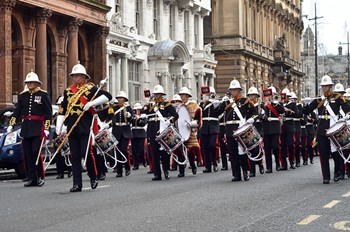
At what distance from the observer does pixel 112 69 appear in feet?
124

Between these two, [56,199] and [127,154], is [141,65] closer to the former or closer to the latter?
[127,154]

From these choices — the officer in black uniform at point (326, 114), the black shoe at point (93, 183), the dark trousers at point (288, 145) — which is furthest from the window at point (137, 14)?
the black shoe at point (93, 183)

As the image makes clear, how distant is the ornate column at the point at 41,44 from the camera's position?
30500 mm

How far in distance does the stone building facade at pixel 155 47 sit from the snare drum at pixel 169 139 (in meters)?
19.4

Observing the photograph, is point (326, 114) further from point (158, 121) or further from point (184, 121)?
point (184, 121)

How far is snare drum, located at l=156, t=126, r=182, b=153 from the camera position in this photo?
57.1ft

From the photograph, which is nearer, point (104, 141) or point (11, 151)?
point (104, 141)

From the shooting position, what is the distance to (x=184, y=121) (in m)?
19.0

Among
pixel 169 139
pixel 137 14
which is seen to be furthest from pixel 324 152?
pixel 137 14

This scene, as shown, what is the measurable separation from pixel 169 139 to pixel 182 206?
6074 millimetres

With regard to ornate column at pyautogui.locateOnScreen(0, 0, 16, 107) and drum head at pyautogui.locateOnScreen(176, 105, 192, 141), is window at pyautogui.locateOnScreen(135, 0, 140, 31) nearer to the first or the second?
ornate column at pyautogui.locateOnScreen(0, 0, 16, 107)

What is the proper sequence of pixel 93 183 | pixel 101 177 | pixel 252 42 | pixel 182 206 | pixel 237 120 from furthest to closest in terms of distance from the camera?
pixel 252 42, pixel 101 177, pixel 237 120, pixel 93 183, pixel 182 206

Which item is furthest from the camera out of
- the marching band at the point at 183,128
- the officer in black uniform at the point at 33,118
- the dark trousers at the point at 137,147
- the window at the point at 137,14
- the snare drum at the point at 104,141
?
the window at the point at 137,14

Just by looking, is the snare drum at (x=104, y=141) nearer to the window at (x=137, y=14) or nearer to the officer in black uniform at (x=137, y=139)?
the officer in black uniform at (x=137, y=139)
